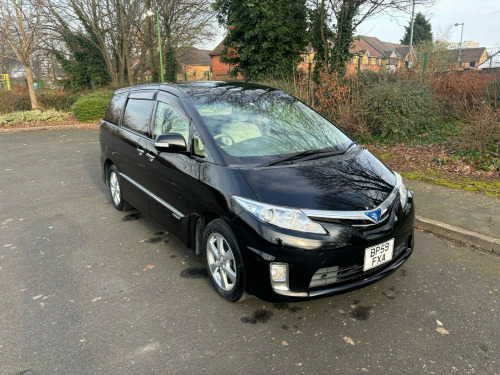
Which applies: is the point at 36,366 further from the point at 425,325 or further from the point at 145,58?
the point at 145,58

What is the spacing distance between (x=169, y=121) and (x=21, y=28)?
53.5 feet

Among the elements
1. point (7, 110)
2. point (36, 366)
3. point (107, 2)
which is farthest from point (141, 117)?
point (107, 2)

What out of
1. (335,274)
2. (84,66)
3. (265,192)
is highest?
(84,66)

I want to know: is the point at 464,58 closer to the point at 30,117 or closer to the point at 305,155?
the point at 30,117

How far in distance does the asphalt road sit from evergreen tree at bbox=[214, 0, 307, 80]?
39.7 ft

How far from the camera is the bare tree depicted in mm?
15578

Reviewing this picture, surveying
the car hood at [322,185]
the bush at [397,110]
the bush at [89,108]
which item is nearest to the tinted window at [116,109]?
the car hood at [322,185]

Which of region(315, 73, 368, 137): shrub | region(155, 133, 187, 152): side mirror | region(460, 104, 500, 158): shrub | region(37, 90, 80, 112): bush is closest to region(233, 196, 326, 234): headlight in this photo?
region(155, 133, 187, 152): side mirror

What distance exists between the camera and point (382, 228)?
2791 millimetres

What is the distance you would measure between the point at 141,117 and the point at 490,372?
3.97 metres

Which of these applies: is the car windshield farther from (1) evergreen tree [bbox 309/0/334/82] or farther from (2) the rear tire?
(1) evergreen tree [bbox 309/0/334/82]

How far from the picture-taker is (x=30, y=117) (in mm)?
16031

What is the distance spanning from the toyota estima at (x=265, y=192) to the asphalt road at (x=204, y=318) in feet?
1.04

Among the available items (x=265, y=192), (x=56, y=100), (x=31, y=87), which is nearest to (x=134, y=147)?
(x=265, y=192)
